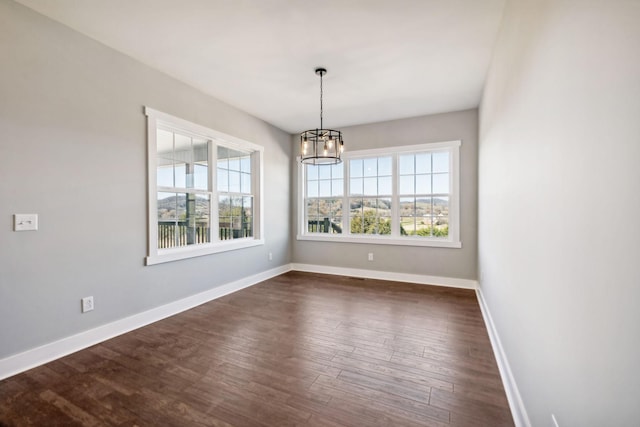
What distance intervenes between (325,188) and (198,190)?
2.47 meters

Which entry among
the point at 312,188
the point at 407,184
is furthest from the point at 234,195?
the point at 407,184

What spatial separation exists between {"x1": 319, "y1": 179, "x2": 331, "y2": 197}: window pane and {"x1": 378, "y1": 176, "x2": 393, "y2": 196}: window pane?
0.97m

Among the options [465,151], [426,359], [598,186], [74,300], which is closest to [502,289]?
[426,359]

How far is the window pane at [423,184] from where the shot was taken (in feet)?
15.7

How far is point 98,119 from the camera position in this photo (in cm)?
268

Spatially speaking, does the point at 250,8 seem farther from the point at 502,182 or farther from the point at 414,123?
the point at 414,123

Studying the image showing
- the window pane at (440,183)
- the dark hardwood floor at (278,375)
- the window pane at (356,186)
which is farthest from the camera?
the window pane at (356,186)

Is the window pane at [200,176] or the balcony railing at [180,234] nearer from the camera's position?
the balcony railing at [180,234]

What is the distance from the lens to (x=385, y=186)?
5098 mm

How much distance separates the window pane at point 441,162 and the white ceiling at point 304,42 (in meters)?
0.92

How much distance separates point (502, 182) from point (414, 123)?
8.89 ft

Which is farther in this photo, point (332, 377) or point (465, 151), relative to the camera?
point (465, 151)

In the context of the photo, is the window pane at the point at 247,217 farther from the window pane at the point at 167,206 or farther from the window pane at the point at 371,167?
the window pane at the point at 371,167

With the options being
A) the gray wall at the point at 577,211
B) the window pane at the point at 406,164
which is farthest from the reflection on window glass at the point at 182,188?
the gray wall at the point at 577,211
